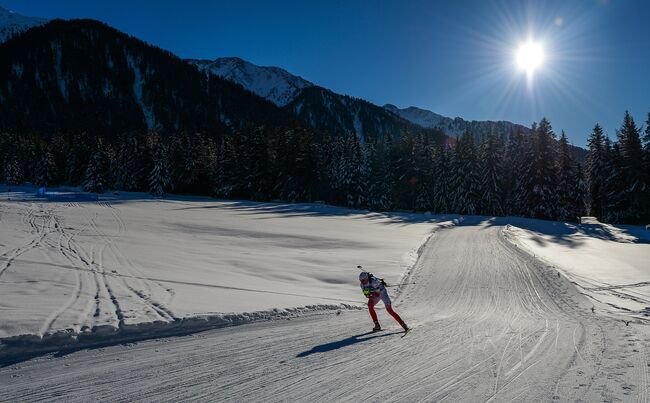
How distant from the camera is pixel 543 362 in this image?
6820 millimetres

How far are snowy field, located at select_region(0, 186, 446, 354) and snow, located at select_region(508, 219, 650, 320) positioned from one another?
24.0 ft

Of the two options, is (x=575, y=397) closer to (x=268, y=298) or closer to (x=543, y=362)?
(x=543, y=362)

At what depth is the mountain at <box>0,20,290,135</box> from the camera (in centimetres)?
16362

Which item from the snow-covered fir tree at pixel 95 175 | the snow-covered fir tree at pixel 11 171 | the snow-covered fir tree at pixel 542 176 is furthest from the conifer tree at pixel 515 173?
the snow-covered fir tree at pixel 11 171

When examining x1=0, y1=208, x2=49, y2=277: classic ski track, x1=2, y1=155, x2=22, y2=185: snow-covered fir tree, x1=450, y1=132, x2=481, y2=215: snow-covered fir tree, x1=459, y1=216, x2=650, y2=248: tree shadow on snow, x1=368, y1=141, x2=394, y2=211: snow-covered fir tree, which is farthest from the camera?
x1=2, y1=155, x2=22, y2=185: snow-covered fir tree

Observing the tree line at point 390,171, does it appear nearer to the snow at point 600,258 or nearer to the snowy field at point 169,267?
the snow at point 600,258

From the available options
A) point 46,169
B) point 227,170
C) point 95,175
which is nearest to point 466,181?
point 227,170

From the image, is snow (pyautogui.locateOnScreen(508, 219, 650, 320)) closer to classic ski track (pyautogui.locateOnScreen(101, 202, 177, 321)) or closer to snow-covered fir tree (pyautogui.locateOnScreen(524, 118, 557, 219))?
snow-covered fir tree (pyautogui.locateOnScreen(524, 118, 557, 219))

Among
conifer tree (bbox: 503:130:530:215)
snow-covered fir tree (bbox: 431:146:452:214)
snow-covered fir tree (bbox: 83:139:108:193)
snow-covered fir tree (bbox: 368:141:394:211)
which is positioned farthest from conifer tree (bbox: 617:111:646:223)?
snow-covered fir tree (bbox: 83:139:108:193)

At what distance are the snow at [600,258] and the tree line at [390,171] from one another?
8.99m

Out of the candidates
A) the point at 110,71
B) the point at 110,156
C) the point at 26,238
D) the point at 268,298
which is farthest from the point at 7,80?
the point at 268,298

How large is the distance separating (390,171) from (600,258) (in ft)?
126

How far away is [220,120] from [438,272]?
577 feet

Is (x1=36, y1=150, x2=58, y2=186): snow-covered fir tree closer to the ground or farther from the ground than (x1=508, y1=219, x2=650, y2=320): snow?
farther from the ground
